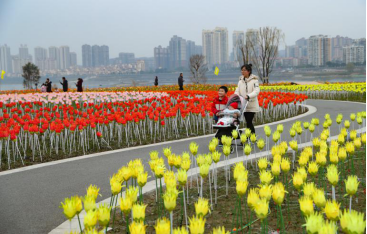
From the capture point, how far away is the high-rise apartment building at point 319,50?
265 ft

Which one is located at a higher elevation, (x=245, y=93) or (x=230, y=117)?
(x=245, y=93)

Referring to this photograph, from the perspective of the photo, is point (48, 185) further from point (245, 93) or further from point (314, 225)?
point (314, 225)

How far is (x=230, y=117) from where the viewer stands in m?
9.13

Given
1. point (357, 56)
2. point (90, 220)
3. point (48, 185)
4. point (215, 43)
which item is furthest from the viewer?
point (215, 43)

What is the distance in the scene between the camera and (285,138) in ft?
34.6

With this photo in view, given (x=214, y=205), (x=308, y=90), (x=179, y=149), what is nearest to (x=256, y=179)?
(x=214, y=205)

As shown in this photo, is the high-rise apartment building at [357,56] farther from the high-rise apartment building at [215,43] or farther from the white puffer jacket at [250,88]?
the high-rise apartment building at [215,43]

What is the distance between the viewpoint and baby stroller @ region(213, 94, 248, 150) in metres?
9.02

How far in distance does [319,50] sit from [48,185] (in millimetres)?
89884

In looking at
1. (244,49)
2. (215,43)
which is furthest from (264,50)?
(215,43)

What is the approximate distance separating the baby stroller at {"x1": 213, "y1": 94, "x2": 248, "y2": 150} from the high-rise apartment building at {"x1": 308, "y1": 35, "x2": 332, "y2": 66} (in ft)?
243

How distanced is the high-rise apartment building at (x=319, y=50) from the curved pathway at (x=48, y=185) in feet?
250

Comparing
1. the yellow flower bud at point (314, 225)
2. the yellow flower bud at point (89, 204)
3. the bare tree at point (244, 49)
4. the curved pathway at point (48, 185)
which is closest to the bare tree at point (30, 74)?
the bare tree at point (244, 49)

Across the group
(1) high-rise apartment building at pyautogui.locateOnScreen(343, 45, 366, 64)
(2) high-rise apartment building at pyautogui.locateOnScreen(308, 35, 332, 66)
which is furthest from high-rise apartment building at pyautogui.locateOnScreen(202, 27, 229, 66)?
(1) high-rise apartment building at pyautogui.locateOnScreen(343, 45, 366, 64)
